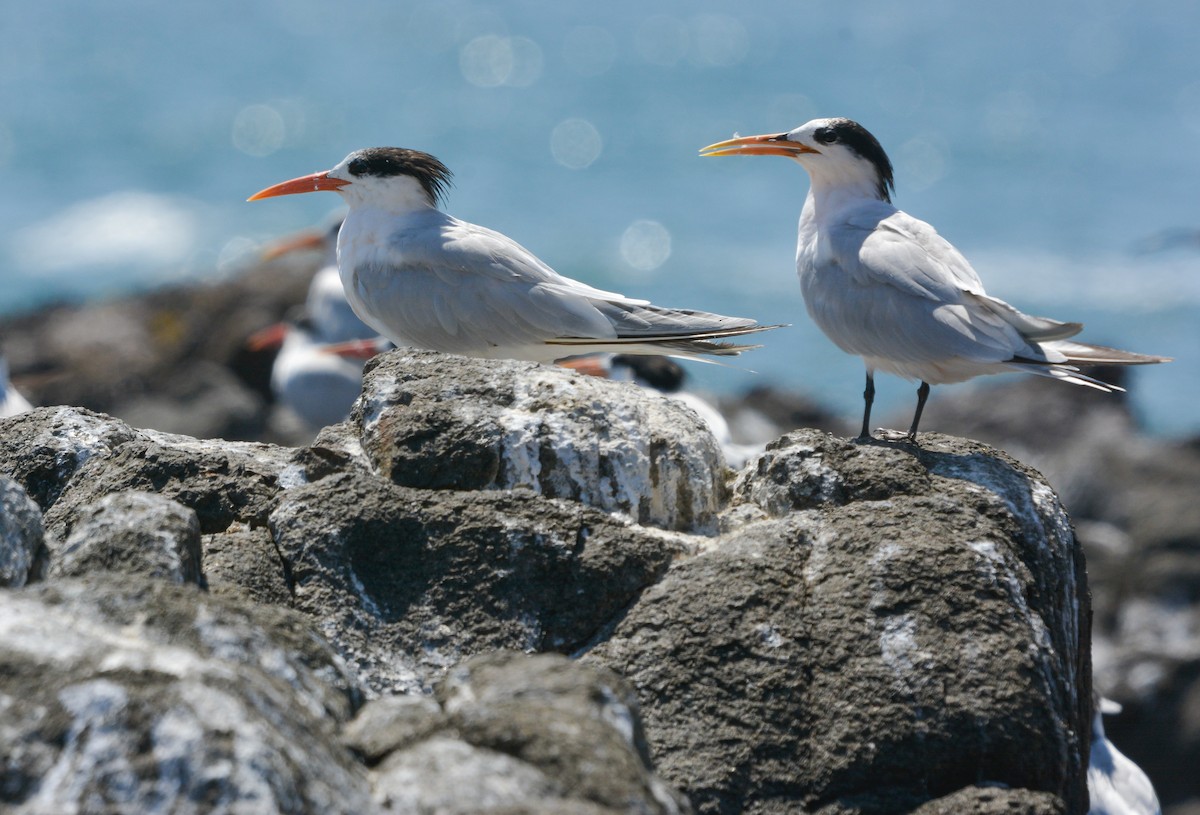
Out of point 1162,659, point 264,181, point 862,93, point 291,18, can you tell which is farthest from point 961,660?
point 291,18

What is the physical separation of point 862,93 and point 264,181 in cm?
1473

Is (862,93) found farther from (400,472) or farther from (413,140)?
(400,472)

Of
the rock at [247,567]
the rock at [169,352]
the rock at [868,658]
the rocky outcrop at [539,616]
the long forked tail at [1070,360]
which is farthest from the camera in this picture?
the rock at [169,352]

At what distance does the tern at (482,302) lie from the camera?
18.5ft

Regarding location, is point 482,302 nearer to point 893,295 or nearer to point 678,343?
point 678,343

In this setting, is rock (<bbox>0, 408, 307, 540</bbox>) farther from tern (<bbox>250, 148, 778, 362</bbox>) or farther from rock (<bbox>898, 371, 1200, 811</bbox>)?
rock (<bbox>898, 371, 1200, 811</bbox>)

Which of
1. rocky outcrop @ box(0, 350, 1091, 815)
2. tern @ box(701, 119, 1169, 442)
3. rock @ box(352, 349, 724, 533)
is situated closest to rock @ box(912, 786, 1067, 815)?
rocky outcrop @ box(0, 350, 1091, 815)

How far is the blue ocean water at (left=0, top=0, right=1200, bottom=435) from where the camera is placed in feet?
74.1

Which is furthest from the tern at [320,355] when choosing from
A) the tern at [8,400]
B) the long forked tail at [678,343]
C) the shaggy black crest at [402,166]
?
the long forked tail at [678,343]

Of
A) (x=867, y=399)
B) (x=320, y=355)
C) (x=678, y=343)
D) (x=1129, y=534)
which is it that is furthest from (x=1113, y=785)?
(x=320, y=355)

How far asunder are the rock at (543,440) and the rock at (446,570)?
0.21m

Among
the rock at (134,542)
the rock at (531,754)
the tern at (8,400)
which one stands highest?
the rock at (134,542)

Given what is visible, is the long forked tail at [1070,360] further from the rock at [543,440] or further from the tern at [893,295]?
the rock at [543,440]

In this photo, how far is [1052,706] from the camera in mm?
3279
